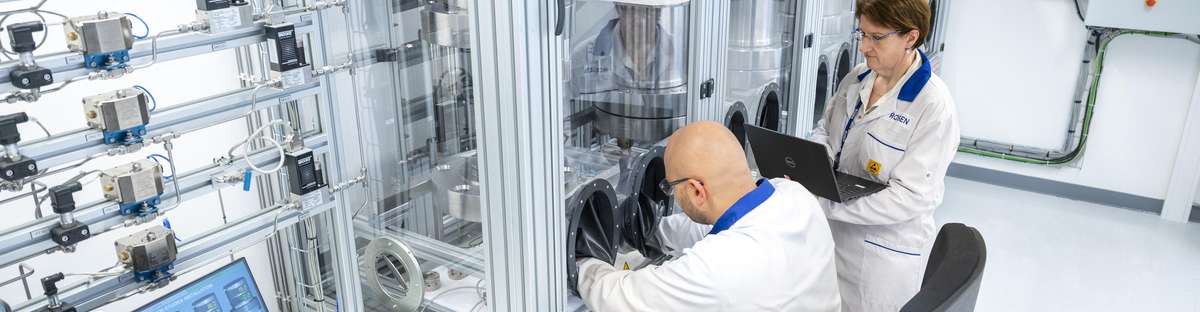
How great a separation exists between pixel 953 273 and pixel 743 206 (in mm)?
342

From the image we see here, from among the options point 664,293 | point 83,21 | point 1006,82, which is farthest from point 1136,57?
point 83,21

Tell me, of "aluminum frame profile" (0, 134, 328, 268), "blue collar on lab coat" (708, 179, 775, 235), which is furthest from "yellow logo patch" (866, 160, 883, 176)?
"aluminum frame profile" (0, 134, 328, 268)

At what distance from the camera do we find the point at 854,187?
1901 mm

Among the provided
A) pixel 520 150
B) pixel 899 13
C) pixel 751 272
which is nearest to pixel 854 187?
pixel 899 13

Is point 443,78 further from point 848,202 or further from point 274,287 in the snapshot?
point 848,202

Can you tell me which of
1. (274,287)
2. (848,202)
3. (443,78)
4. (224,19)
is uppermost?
(224,19)

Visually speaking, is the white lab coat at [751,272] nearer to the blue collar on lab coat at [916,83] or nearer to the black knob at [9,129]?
the blue collar on lab coat at [916,83]

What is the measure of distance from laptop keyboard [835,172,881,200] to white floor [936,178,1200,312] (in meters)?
1.41

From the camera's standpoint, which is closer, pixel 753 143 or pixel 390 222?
pixel 390 222

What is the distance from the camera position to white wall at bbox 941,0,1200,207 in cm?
371

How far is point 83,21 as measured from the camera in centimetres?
112

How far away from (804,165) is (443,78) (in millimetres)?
803

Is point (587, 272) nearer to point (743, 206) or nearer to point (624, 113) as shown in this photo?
point (743, 206)

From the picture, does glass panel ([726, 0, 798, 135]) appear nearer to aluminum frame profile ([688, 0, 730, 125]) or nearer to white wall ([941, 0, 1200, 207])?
aluminum frame profile ([688, 0, 730, 125])
